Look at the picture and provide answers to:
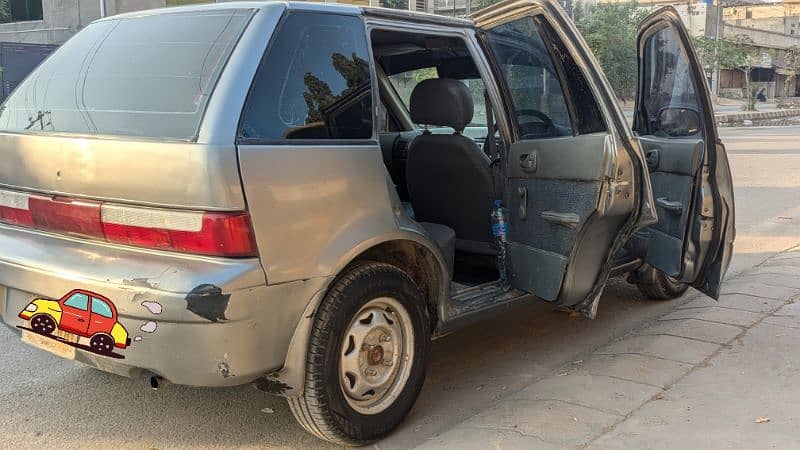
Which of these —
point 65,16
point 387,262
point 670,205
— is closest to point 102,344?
point 387,262

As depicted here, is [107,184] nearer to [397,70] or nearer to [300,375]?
[300,375]

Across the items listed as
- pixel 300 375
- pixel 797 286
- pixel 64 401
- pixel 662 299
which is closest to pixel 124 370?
pixel 300 375

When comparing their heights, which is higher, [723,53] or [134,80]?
[723,53]

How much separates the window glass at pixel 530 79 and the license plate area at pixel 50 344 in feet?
8.36

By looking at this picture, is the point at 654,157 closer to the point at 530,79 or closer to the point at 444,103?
the point at 530,79

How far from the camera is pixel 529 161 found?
394 centimetres

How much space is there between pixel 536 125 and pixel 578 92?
0.31 meters

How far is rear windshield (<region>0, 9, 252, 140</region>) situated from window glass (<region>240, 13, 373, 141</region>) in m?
0.18

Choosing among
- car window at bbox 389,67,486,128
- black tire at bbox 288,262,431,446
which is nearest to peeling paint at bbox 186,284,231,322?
black tire at bbox 288,262,431,446

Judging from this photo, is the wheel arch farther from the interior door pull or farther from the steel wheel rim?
the interior door pull

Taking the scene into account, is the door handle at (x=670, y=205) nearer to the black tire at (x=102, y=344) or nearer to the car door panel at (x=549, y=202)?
the car door panel at (x=549, y=202)

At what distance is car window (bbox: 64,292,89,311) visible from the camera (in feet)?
9.08

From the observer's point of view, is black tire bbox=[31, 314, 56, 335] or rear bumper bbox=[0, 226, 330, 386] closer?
rear bumper bbox=[0, 226, 330, 386]

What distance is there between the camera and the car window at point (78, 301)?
277 centimetres
